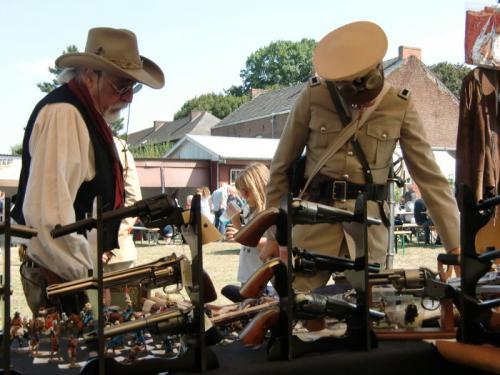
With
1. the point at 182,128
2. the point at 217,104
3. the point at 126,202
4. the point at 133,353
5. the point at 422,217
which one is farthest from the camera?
the point at 217,104

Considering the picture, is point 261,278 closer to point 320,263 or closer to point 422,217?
point 320,263

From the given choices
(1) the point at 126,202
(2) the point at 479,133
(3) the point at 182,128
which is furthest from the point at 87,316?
(3) the point at 182,128

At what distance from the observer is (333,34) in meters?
2.38

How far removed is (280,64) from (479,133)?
217ft

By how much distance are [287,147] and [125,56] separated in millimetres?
747

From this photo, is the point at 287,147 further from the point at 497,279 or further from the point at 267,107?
the point at 267,107

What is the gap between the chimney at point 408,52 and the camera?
31016 millimetres

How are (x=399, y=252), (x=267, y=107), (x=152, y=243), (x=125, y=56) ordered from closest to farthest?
(x=125, y=56)
(x=399, y=252)
(x=152, y=243)
(x=267, y=107)

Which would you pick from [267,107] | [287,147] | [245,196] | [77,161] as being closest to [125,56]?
[77,161]

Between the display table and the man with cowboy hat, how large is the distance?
0.41 m

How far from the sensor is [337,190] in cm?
243

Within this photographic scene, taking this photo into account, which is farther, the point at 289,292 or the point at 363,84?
the point at 363,84

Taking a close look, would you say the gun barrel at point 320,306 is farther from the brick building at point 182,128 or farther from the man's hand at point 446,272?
the brick building at point 182,128

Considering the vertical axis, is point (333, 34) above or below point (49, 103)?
→ above
